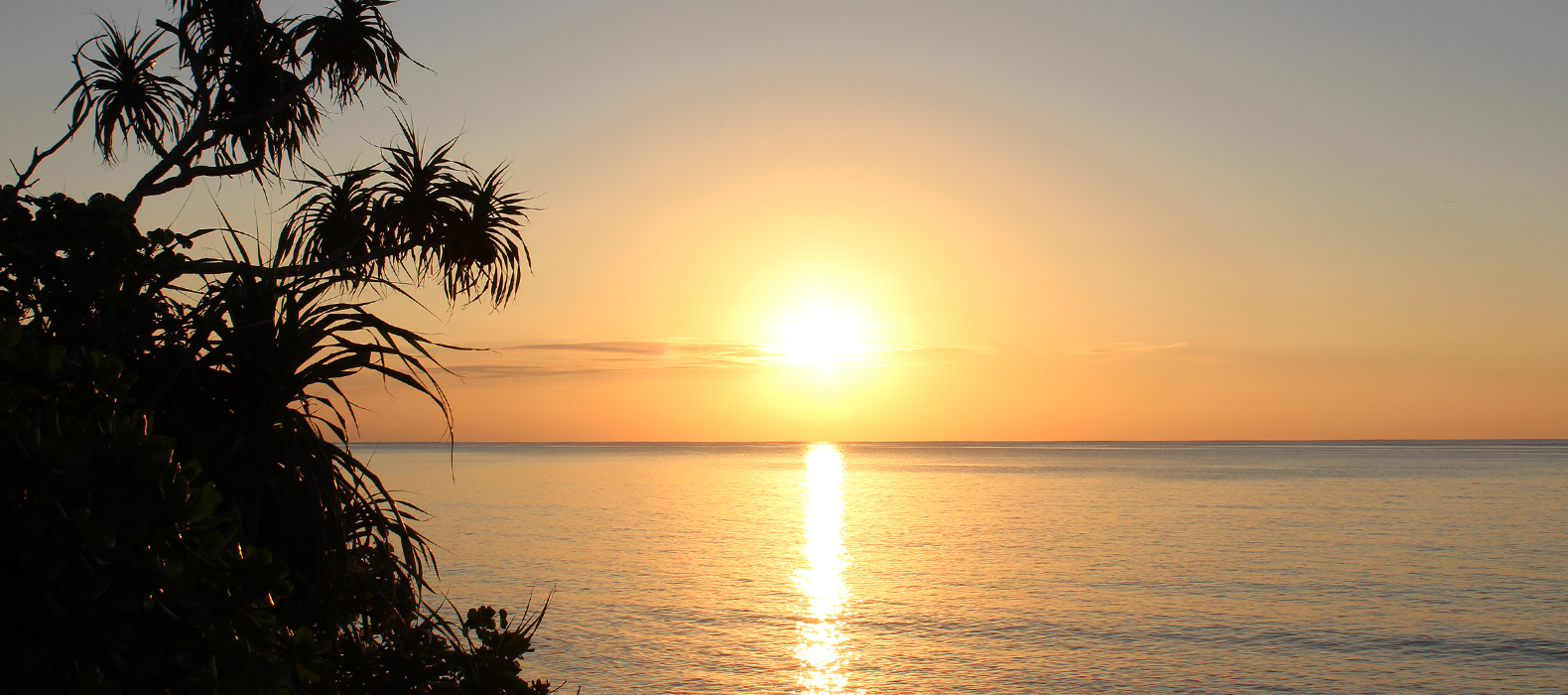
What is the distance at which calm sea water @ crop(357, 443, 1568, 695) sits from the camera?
1479cm

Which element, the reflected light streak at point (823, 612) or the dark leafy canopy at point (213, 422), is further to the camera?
the reflected light streak at point (823, 612)

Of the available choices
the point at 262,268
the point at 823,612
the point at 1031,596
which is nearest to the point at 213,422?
the point at 262,268

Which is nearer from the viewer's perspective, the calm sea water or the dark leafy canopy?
the dark leafy canopy

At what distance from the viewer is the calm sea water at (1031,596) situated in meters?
14.8

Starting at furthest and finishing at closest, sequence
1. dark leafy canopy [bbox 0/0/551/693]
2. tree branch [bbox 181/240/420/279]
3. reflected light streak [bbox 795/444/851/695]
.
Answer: reflected light streak [bbox 795/444/851/695] → tree branch [bbox 181/240/420/279] → dark leafy canopy [bbox 0/0/551/693]

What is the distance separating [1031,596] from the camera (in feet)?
71.5

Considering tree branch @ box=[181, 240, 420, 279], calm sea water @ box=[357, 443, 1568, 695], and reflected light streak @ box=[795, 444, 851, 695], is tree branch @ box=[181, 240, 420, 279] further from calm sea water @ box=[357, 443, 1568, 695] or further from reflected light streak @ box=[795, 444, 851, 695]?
reflected light streak @ box=[795, 444, 851, 695]

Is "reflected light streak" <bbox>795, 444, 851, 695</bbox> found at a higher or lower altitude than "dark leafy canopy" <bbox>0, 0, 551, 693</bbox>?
lower

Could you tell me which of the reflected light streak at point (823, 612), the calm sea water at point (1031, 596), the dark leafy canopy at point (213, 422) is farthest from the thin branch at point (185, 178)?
the reflected light streak at point (823, 612)

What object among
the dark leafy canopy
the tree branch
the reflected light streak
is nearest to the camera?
the dark leafy canopy

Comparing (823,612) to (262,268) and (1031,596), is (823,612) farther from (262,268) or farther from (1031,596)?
(262,268)

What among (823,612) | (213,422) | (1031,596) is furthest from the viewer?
(1031,596)

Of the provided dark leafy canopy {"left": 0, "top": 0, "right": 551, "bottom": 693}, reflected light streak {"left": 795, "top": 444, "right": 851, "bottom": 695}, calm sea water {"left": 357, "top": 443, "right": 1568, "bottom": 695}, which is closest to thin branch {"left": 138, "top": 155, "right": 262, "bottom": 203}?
dark leafy canopy {"left": 0, "top": 0, "right": 551, "bottom": 693}

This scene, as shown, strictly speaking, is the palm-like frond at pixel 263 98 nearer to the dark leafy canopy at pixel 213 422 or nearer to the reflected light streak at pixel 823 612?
the dark leafy canopy at pixel 213 422
